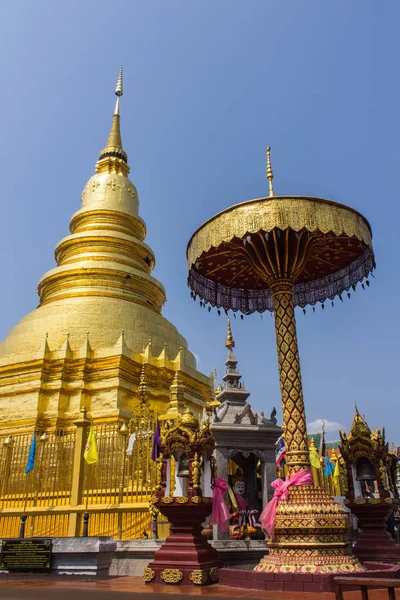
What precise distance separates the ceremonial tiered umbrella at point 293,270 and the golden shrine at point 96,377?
14.4ft

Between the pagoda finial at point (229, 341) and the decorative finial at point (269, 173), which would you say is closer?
the decorative finial at point (269, 173)

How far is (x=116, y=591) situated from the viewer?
21.2ft

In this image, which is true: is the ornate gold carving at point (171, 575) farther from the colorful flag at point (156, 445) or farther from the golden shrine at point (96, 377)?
the colorful flag at point (156, 445)

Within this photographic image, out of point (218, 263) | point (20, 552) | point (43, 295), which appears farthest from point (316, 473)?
point (43, 295)

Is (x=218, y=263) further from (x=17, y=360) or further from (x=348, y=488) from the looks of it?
(x=17, y=360)

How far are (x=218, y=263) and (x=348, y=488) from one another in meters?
4.90

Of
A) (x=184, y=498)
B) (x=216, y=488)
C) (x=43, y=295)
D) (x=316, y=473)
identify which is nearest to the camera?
(x=184, y=498)

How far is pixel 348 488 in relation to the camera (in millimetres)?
9250

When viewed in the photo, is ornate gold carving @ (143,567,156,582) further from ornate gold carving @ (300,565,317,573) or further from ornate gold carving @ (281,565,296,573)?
ornate gold carving @ (300,565,317,573)

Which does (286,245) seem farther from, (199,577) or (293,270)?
(199,577)

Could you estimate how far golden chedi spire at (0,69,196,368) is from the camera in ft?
68.2

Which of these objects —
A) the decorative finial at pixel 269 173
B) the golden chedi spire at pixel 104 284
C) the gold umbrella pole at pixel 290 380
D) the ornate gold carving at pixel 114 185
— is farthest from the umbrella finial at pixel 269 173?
the ornate gold carving at pixel 114 185

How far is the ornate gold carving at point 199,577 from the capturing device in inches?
275

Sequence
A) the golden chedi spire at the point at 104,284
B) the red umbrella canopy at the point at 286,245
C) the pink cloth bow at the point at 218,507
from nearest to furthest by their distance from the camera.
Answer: the red umbrella canopy at the point at 286,245, the pink cloth bow at the point at 218,507, the golden chedi spire at the point at 104,284
